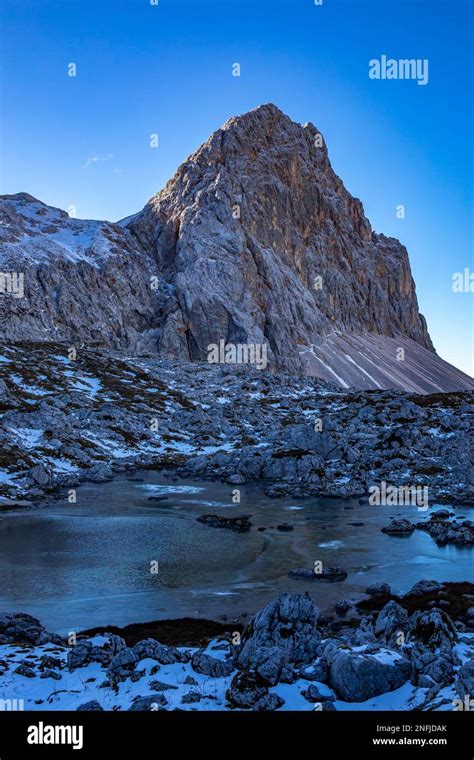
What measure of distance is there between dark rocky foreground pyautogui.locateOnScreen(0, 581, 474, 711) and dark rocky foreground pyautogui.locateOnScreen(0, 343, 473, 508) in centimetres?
3915

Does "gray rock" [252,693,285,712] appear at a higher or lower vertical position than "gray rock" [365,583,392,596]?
higher

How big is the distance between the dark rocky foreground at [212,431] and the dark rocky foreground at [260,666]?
3915 cm

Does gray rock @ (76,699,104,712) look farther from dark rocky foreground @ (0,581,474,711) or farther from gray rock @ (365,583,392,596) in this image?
gray rock @ (365,583,392,596)

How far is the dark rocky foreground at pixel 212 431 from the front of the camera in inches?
2822

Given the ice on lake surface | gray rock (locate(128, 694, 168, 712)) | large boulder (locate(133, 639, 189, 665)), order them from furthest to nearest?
the ice on lake surface, large boulder (locate(133, 639, 189, 665)), gray rock (locate(128, 694, 168, 712))

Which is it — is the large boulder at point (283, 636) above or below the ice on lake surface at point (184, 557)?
above

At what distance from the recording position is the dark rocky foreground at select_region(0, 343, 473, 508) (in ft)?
235

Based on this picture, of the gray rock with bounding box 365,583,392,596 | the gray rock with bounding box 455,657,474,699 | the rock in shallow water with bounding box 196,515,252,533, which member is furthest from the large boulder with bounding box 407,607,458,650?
the rock in shallow water with bounding box 196,515,252,533

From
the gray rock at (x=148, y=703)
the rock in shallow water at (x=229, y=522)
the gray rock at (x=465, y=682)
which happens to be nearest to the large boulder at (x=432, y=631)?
the gray rock at (x=465, y=682)

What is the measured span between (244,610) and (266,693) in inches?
475

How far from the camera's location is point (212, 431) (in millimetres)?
101312

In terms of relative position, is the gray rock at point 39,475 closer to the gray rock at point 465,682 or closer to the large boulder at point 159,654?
the large boulder at point 159,654

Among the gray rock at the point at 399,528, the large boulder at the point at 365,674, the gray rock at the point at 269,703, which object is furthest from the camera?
the gray rock at the point at 399,528
